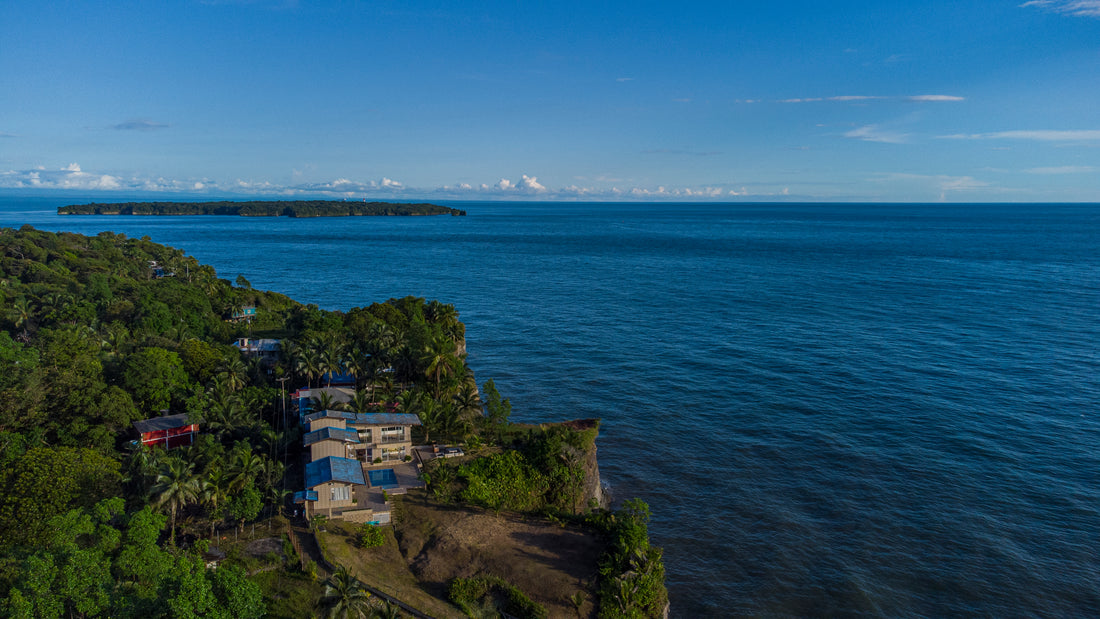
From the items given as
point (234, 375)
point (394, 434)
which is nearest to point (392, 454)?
point (394, 434)

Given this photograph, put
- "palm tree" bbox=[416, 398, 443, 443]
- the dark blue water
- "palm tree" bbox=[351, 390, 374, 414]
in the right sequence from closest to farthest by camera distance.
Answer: the dark blue water → "palm tree" bbox=[351, 390, 374, 414] → "palm tree" bbox=[416, 398, 443, 443]

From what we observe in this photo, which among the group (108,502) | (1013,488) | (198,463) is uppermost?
(108,502)

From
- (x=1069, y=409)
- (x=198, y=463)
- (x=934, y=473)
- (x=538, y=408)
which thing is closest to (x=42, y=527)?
(x=198, y=463)

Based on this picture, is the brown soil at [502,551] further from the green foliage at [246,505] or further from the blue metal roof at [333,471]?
the green foliage at [246,505]

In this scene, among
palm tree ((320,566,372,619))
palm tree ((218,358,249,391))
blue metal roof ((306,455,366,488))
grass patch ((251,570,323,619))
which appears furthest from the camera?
palm tree ((218,358,249,391))

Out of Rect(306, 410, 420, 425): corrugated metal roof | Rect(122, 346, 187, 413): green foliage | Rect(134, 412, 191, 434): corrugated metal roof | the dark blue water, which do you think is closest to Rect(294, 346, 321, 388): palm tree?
Rect(122, 346, 187, 413): green foliage

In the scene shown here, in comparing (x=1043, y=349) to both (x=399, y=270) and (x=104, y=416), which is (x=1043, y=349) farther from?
(x=399, y=270)

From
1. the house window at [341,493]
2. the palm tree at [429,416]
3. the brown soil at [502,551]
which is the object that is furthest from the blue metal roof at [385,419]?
the house window at [341,493]

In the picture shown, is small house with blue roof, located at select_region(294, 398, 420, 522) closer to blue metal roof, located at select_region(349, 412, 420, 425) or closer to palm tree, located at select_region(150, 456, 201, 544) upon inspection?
blue metal roof, located at select_region(349, 412, 420, 425)
